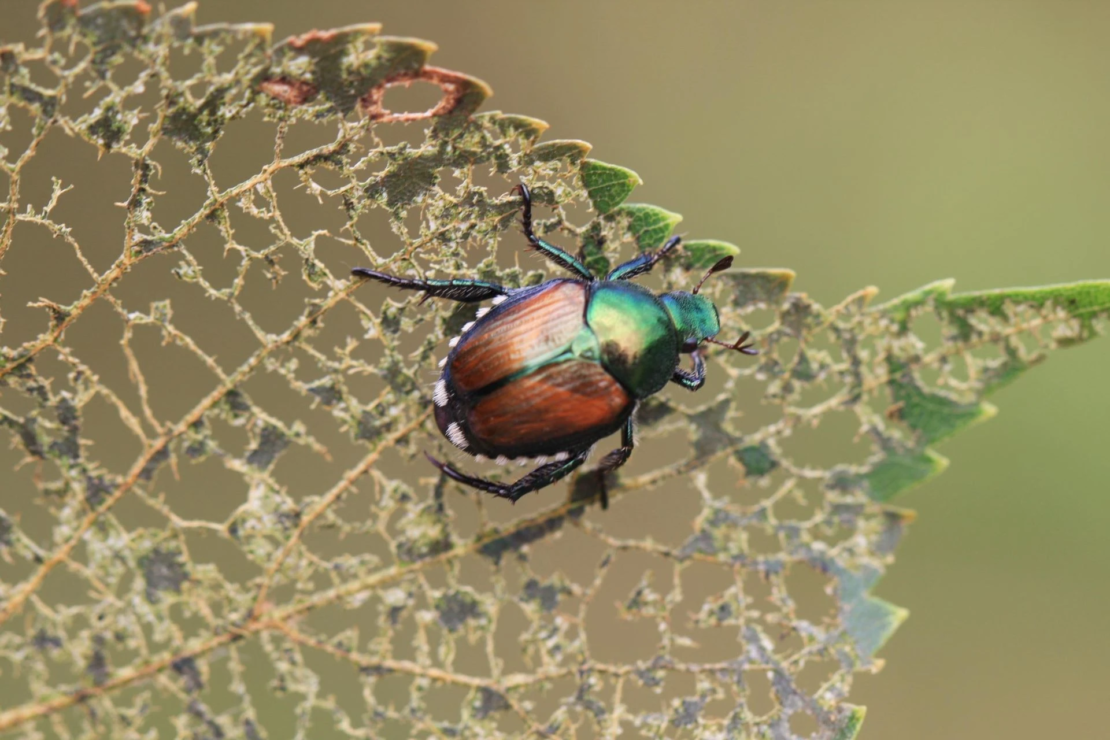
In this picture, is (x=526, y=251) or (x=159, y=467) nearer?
(x=159, y=467)

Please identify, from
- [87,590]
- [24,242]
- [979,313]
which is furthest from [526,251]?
[24,242]

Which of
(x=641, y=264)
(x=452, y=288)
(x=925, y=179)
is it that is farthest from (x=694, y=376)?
(x=925, y=179)

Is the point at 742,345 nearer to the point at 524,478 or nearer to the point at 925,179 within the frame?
the point at 524,478

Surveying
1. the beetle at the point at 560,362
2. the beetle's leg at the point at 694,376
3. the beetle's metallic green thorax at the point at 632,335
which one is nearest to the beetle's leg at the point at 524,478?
the beetle at the point at 560,362

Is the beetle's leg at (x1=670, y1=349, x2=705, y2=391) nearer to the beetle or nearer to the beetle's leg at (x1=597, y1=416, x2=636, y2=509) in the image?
the beetle

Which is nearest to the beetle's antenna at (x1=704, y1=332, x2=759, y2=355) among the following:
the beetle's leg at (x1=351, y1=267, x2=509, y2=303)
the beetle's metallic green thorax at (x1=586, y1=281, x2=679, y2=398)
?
the beetle's metallic green thorax at (x1=586, y1=281, x2=679, y2=398)

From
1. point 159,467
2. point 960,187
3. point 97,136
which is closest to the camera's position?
point 97,136

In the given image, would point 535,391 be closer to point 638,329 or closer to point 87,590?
point 638,329
